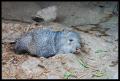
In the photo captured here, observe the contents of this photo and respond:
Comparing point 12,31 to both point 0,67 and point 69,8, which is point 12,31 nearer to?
point 0,67

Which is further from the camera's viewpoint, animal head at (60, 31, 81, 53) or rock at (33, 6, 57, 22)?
rock at (33, 6, 57, 22)

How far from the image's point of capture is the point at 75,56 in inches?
227

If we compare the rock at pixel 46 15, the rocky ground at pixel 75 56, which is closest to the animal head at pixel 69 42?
the rocky ground at pixel 75 56

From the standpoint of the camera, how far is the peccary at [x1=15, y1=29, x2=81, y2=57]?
5.96m

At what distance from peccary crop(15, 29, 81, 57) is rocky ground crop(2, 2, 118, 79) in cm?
17

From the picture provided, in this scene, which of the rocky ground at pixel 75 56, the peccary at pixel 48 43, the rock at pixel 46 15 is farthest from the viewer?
the rock at pixel 46 15

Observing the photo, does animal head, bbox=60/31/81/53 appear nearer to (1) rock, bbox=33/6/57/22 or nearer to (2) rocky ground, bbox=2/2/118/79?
(2) rocky ground, bbox=2/2/118/79

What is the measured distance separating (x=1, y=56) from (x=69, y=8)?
3208 millimetres

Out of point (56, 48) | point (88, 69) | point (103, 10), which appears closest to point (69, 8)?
point (103, 10)

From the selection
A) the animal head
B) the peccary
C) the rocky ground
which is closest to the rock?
the rocky ground

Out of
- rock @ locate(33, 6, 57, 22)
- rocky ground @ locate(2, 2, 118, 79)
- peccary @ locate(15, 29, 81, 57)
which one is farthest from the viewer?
rock @ locate(33, 6, 57, 22)

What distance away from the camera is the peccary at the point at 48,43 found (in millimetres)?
5961

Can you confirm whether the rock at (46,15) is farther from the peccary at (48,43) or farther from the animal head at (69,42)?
the animal head at (69,42)

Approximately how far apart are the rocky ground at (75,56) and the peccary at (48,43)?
17 cm
